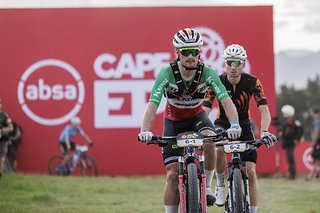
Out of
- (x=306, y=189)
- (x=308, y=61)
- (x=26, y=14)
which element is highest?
(x=308, y=61)

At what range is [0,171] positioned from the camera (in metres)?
22.0

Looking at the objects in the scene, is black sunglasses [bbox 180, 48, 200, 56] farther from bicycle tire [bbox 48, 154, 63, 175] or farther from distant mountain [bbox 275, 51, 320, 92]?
distant mountain [bbox 275, 51, 320, 92]

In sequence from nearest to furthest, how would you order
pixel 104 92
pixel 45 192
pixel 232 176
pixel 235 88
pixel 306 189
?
pixel 232 176
pixel 235 88
pixel 45 192
pixel 306 189
pixel 104 92

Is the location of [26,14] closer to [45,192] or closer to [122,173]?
[122,173]

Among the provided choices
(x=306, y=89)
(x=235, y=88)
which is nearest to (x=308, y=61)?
(x=306, y=89)

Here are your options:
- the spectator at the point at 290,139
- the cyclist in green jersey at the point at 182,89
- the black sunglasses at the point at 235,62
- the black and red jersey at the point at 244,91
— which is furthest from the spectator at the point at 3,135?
the cyclist in green jersey at the point at 182,89

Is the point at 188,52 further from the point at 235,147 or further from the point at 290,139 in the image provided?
the point at 290,139

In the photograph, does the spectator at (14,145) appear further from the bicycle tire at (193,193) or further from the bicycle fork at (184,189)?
the bicycle tire at (193,193)

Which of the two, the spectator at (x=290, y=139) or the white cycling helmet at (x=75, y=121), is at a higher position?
the white cycling helmet at (x=75, y=121)

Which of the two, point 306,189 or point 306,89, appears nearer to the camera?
point 306,189

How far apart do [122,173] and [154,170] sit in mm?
1027

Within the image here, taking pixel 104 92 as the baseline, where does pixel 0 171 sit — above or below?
below

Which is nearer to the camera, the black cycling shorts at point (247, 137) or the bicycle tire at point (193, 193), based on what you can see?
the bicycle tire at point (193, 193)

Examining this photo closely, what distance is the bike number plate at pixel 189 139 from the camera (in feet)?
34.8
